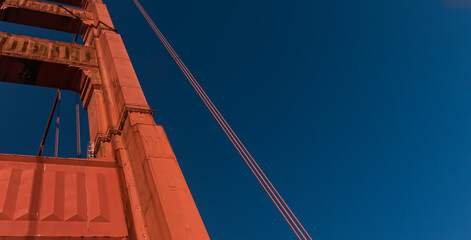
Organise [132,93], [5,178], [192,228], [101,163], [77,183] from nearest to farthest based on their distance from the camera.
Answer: [192,228]
[5,178]
[77,183]
[101,163]
[132,93]

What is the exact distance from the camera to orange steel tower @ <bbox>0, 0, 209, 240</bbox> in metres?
5.61

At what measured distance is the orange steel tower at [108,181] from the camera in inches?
221

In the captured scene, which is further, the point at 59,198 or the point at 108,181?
the point at 108,181

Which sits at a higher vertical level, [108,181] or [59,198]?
[108,181]

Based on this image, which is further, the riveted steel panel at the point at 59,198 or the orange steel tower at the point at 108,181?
the riveted steel panel at the point at 59,198

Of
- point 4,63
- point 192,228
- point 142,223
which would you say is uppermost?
point 192,228

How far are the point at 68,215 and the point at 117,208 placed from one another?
90cm

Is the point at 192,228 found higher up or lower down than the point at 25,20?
higher up

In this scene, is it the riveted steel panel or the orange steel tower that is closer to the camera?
the orange steel tower

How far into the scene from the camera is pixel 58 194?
662 cm

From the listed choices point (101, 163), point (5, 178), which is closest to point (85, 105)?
point (101, 163)

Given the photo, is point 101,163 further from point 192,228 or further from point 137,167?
point 192,228

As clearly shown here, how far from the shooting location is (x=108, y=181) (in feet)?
24.0

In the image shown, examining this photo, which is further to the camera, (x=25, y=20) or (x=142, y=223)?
(x=25, y=20)
